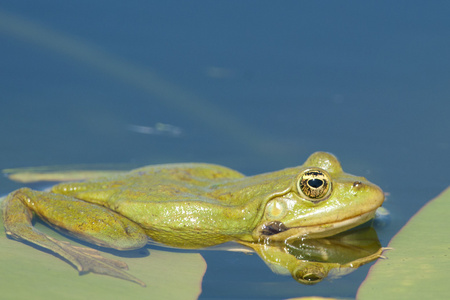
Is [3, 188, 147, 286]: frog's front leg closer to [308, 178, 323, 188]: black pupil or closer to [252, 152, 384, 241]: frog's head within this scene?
[252, 152, 384, 241]: frog's head

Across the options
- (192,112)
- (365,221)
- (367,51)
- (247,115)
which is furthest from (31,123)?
(367,51)

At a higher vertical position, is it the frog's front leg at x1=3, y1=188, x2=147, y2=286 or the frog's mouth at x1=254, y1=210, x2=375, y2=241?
the frog's mouth at x1=254, y1=210, x2=375, y2=241

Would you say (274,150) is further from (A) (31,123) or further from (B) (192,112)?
(A) (31,123)

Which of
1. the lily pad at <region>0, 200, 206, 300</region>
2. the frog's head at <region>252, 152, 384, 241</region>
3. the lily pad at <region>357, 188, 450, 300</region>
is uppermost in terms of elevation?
the frog's head at <region>252, 152, 384, 241</region>

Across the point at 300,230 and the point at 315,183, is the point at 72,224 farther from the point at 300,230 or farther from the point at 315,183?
the point at 315,183

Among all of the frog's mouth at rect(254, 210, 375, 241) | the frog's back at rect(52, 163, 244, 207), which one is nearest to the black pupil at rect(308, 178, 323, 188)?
the frog's mouth at rect(254, 210, 375, 241)

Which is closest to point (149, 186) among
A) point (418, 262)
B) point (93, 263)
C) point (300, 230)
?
point (93, 263)

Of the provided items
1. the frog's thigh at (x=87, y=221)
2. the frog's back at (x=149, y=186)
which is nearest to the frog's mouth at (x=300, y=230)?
the frog's back at (x=149, y=186)
